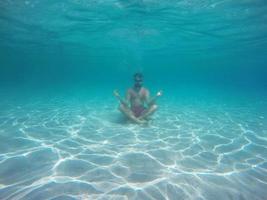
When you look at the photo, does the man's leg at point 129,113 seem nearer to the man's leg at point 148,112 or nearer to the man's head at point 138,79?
the man's leg at point 148,112

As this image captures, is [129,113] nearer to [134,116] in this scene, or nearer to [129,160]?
[134,116]

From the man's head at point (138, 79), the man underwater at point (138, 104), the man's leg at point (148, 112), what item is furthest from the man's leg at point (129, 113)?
the man's head at point (138, 79)

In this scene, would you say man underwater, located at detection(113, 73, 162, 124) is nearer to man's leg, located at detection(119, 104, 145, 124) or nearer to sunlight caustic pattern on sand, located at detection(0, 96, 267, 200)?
man's leg, located at detection(119, 104, 145, 124)

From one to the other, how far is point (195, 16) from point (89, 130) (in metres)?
15.8

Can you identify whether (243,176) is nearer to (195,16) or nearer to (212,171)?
(212,171)

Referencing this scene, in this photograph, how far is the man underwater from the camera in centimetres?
1201

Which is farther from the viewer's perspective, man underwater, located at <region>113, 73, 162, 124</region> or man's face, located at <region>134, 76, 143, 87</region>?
man underwater, located at <region>113, 73, 162, 124</region>

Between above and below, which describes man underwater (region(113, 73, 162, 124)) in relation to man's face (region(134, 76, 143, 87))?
below

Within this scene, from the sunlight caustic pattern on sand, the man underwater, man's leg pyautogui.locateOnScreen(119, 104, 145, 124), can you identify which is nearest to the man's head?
the man underwater

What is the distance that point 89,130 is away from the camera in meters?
10.5

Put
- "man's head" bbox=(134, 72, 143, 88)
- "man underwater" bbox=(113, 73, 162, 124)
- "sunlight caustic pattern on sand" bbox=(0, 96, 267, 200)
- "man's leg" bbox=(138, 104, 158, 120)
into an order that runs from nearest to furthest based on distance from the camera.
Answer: "sunlight caustic pattern on sand" bbox=(0, 96, 267, 200) → "man's head" bbox=(134, 72, 143, 88) → "man underwater" bbox=(113, 73, 162, 124) → "man's leg" bbox=(138, 104, 158, 120)

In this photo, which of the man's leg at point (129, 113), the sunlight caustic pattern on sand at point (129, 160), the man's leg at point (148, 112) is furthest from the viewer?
the man's leg at point (148, 112)

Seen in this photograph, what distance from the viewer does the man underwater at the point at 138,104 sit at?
39.4 feet

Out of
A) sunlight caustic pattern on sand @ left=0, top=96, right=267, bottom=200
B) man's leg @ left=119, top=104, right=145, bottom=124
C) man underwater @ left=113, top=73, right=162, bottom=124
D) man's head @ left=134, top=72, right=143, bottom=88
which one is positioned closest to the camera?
sunlight caustic pattern on sand @ left=0, top=96, right=267, bottom=200
